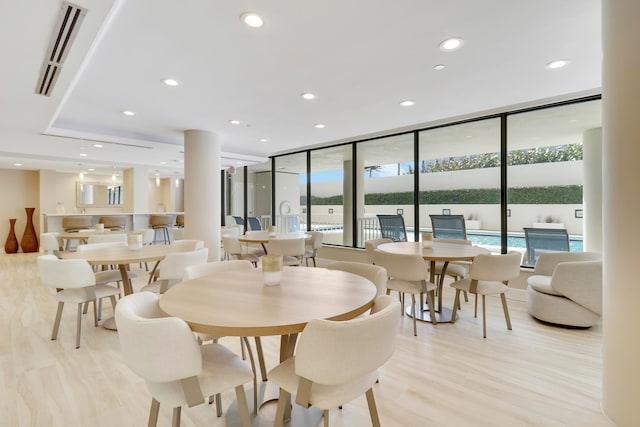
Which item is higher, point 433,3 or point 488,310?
point 433,3

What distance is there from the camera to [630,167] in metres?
1.59

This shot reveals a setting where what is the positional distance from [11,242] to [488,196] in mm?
11270

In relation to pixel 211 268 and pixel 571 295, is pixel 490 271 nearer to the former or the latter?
pixel 571 295

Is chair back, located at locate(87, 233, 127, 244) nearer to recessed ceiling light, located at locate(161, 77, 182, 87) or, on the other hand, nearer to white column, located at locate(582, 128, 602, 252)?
recessed ceiling light, located at locate(161, 77, 182, 87)

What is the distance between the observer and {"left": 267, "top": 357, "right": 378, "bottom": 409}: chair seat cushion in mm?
1186

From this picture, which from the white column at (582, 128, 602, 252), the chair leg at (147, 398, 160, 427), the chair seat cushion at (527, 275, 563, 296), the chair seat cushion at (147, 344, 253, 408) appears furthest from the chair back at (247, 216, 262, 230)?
the chair leg at (147, 398, 160, 427)

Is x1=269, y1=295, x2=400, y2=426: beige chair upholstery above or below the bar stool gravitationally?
below

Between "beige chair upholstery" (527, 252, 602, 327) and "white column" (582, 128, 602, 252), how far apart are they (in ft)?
3.70

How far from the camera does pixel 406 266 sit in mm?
2867

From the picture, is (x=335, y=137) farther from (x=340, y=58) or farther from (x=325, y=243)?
(x=340, y=58)

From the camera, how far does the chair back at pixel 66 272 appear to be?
2.58 meters

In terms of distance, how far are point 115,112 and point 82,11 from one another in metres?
2.62

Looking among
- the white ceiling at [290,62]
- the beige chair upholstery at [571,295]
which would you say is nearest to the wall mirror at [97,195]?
the white ceiling at [290,62]

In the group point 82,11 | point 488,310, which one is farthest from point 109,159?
point 488,310
